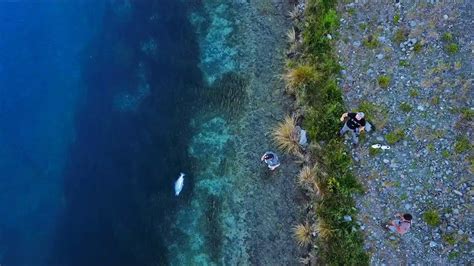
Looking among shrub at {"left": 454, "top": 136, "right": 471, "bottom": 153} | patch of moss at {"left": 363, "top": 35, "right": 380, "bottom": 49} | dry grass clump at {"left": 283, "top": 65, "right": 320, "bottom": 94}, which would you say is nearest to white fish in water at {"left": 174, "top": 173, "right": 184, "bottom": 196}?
dry grass clump at {"left": 283, "top": 65, "right": 320, "bottom": 94}

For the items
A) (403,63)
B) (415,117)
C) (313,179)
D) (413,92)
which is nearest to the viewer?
(313,179)

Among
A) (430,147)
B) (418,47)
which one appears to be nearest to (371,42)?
(418,47)

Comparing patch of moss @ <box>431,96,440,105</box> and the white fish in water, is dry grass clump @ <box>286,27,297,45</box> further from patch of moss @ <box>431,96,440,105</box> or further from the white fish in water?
the white fish in water

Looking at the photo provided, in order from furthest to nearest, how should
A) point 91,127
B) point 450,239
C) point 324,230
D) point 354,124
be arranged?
point 91,127 → point 354,124 → point 324,230 → point 450,239

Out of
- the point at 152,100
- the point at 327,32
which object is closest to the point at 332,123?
the point at 327,32

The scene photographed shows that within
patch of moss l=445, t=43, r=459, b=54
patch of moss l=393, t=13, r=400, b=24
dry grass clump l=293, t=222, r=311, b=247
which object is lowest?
dry grass clump l=293, t=222, r=311, b=247

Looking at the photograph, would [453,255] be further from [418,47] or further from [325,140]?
[418,47]

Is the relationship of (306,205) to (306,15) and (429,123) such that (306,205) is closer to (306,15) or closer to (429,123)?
(429,123)
